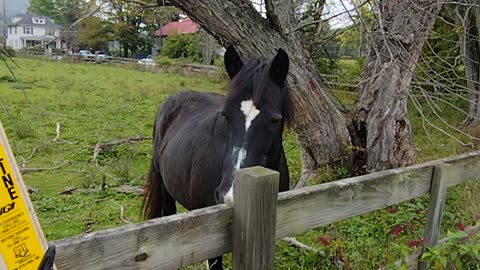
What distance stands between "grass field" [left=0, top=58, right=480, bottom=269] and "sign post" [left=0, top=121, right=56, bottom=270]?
2.30 feet

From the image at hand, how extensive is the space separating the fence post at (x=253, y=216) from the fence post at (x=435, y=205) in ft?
4.93

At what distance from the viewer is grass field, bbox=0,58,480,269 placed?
3.47 meters

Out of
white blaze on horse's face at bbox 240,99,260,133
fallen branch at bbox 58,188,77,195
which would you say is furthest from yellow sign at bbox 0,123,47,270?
fallen branch at bbox 58,188,77,195

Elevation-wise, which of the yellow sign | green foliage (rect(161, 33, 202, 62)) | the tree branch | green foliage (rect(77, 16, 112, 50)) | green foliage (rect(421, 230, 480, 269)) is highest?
green foliage (rect(77, 16, 112, 50))

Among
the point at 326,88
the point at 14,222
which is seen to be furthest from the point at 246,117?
the point at 326,88

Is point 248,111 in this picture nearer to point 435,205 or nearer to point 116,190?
point 435,205

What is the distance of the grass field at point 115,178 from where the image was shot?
3475mm

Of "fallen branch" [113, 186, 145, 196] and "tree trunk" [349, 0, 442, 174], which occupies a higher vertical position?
"tree trunk" [349, 0, 442, 174]

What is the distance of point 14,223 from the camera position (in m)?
0.84

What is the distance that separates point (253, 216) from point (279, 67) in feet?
5.11

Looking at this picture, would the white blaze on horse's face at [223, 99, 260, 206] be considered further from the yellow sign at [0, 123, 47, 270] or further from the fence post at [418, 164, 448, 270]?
the yellow sign at [0, 123, 47, 270]

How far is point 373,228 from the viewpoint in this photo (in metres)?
4.15

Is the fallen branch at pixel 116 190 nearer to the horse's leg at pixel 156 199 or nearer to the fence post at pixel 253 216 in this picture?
the horse's leg at pixel 156 199

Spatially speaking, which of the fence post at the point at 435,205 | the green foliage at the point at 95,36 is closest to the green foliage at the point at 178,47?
the green foliage at the point at 95,36
